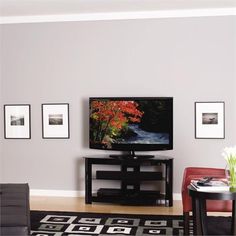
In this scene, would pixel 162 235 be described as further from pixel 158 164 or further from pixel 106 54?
pixel 106 54

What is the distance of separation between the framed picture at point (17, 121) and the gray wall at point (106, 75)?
9 centimetres

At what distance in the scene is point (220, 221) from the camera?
14.8ft

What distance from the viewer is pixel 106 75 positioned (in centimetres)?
619

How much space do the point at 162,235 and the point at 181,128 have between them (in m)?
2.20

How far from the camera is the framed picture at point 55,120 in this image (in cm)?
629

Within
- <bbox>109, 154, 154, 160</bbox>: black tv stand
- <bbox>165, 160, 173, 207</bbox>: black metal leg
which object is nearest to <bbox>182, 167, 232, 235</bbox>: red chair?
<bbox>165, 160, 173, 207</bbox>: black metal leg

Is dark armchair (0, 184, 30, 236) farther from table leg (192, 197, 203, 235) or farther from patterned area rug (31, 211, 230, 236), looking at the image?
table leg (192, 197, 203, 235)

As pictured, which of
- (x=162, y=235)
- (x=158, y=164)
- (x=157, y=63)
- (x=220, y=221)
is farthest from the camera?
(x=157, y=63)

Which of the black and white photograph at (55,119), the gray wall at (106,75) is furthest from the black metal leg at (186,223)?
the black and white photograph at (55,119)

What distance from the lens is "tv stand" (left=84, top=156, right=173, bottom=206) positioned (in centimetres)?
559

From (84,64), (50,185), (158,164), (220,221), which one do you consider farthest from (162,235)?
(84,64)

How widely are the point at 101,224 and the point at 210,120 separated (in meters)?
2.37

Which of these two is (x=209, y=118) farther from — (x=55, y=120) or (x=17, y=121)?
(x=17, y=121)

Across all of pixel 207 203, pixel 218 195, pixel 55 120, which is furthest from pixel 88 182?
pixel 218 195
